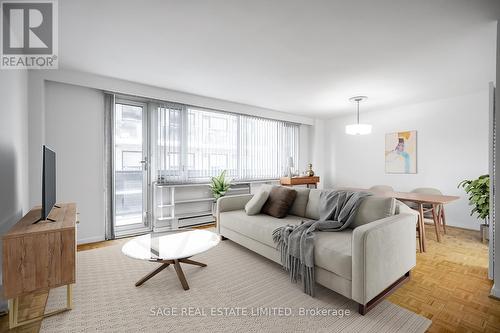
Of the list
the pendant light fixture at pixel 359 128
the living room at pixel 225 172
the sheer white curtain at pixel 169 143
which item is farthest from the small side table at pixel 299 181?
the sheer white curtain at pixel 169 143

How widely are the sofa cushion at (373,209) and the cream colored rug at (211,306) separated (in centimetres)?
73

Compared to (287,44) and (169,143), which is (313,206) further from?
(169,143)

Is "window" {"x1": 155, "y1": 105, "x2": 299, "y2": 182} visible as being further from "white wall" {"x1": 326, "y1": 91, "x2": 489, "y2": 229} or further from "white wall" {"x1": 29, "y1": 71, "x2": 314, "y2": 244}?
"white wall" {"x1": 326, "y1": 91, "x2": 489, "y2": 229}

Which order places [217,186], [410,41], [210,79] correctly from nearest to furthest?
1. [410,41]
2. [210,79]
3. [217,186]

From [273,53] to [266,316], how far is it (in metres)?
2.65

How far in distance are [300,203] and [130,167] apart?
2864 millimetres

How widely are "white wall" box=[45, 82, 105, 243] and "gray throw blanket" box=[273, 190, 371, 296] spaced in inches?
112

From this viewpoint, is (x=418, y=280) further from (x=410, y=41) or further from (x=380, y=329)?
(x=410, y=41)

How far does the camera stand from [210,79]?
3467mm

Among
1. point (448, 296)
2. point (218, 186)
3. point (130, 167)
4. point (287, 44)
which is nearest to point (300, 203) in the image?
point (448, 296)

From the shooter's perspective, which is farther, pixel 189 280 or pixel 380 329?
pixel 189 280

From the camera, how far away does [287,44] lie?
245 cm

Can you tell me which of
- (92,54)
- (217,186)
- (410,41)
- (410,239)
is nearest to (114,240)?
(217,186)

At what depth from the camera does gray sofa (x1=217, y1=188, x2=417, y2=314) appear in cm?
167
